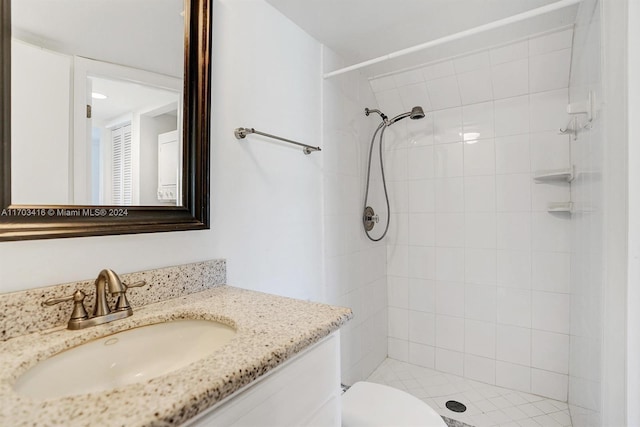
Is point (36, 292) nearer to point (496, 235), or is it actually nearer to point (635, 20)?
point (635, 20)

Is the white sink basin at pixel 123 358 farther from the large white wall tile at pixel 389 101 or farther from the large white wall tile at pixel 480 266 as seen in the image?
the large white wall tile at pixel 389 101

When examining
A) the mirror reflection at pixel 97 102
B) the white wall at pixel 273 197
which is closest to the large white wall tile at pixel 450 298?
the white wall at pixel 273 197

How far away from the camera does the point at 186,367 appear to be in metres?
0.56

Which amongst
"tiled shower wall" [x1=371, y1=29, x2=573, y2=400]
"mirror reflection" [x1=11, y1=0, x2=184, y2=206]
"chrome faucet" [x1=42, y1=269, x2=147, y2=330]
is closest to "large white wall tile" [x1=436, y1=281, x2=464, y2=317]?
"tiled shower wall" [x1=371, y1=29, x2=573, y2=400]

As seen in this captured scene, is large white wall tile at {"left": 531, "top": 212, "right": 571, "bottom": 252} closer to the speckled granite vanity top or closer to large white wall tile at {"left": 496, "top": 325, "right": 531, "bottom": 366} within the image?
large white wall tile at {"left": 496, "top": 325, "right": 531, "bottom": 366}

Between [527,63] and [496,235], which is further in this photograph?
[496,235]

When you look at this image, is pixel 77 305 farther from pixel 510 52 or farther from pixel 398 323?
pixel 510 52

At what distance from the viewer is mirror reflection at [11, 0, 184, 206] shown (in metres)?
0.77

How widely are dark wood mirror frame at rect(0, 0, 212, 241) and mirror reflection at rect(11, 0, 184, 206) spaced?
0.02m

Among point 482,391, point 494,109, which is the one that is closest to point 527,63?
point 494,109

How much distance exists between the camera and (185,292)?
1051mm

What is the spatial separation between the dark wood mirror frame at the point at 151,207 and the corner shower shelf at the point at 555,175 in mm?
1897

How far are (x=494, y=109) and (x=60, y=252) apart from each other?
7.89 feet

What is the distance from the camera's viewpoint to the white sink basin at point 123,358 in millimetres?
635
